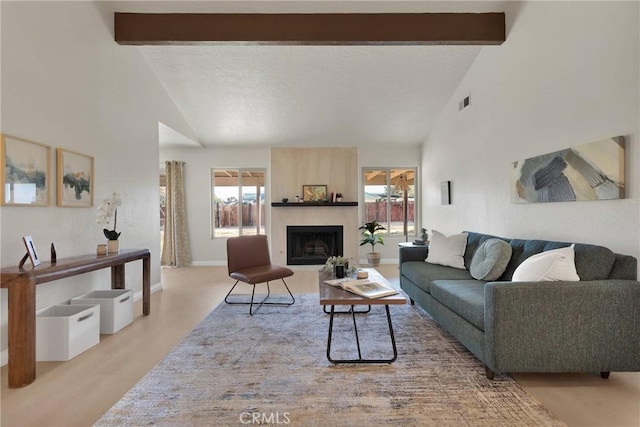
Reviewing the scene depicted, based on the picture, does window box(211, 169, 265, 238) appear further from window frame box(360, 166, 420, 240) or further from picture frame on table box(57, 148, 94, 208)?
picture frame on table box(57, 148, 94, 208)

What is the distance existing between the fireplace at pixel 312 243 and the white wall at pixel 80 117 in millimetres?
2547

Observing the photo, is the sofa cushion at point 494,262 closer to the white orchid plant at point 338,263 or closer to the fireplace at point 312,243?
the white orchid plant at point 338,263

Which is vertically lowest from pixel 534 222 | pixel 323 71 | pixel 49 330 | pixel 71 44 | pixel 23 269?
pixel 49 330

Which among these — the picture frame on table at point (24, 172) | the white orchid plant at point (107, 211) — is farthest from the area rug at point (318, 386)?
the picture frame on table at point (24, 172)

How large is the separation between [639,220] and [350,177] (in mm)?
4595

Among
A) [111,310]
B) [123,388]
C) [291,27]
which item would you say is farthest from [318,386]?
[291,27]

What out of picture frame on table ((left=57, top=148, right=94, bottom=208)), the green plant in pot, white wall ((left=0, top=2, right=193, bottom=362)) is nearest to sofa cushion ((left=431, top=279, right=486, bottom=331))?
the green plant in pot

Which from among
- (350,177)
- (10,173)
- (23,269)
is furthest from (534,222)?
(10,173)

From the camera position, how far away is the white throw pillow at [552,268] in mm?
2137

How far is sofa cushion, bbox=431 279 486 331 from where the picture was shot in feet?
7.09

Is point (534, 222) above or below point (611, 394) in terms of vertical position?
above

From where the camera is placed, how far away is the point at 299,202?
6156 millimetres

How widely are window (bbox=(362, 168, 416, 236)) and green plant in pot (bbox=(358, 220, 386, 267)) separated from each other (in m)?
0.29

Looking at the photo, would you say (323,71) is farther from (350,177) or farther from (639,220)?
(639,220)
